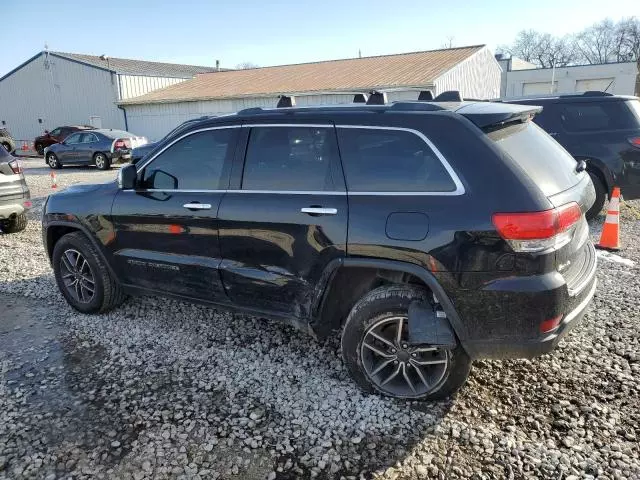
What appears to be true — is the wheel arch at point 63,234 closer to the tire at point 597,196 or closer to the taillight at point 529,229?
the taillight at point 529,229

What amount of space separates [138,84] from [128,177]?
1192 inches

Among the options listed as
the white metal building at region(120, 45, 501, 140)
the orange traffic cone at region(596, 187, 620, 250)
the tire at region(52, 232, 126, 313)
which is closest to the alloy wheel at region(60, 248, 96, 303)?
the tire at region(52, 232, 126, 313)

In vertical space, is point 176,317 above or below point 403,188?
below

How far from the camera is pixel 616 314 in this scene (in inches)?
166

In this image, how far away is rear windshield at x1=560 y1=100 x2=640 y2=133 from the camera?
7.20m

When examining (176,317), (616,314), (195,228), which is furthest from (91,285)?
(616,314)

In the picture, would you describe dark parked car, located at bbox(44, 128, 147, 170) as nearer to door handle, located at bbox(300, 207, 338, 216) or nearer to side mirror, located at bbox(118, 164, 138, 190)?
side mirror, located at bbox(118, 164, 138, 190)

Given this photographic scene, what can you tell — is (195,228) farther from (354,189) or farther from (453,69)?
(453,69)

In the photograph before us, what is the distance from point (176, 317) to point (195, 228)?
123cm

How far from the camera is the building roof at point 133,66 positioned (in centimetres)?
3078

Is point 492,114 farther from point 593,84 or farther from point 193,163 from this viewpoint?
point 593,84

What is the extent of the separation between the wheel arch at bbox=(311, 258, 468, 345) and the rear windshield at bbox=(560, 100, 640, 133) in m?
5.81

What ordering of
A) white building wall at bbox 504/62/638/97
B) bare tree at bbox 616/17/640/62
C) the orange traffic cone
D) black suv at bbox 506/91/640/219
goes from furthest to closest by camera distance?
bare tree at bbox 616/17/640/62 < white building wall at bbox 504/62/638/97 < black suv at bbox 506/91/640/219 < the orange traffic cone

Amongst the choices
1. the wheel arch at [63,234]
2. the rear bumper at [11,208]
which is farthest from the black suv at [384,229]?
the rear bumper at [11,208]
